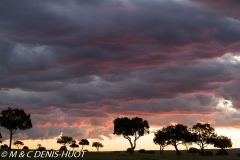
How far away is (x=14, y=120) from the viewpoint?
134m

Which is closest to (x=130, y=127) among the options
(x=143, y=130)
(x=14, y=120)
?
(x=143, y=130)

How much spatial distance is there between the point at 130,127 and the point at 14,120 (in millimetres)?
49520

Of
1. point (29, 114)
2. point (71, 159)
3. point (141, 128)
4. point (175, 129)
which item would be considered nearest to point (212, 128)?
point (175, 129)

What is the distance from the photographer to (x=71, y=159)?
75.3 m

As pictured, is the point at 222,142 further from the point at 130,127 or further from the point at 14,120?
the point at 14,120

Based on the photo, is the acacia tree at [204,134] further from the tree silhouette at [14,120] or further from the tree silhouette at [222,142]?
the tree silhouette at [14,120]

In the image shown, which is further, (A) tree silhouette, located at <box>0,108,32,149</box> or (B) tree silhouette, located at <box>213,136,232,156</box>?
(B) tree silhouette, located at <box>213,136,232,156</box>

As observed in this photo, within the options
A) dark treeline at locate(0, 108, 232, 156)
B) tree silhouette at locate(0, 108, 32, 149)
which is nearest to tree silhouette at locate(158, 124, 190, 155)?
dark treeline at locate(0, 108, 232, 156)

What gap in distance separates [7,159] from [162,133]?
121346 millimetres

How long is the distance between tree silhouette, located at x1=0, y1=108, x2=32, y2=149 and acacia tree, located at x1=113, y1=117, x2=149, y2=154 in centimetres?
3859

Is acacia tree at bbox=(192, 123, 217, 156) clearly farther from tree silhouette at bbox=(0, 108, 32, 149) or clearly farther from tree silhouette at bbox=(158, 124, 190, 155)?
tree silhouette at bbox=(0, 108, 32, 149)

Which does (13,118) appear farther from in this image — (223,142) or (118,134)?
(223,142)

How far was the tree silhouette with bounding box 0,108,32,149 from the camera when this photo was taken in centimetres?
13375

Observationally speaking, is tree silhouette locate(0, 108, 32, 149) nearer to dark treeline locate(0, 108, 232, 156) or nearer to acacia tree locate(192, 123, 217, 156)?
dark treeline locate(0, 108, 232, 156)
